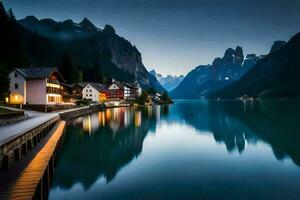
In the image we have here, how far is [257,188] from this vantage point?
850 inches

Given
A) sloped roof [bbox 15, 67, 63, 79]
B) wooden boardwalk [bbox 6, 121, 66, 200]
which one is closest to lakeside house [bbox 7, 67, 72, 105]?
sloped roof [bbox 15, 67, 63, 79]

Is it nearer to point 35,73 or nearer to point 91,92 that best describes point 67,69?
point 91,92

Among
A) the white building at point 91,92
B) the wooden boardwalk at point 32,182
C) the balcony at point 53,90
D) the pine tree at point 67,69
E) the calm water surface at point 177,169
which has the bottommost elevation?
the calm water surface at point 177,169

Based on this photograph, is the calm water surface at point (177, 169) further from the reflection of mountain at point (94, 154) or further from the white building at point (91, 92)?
the white building at point (91, 92)

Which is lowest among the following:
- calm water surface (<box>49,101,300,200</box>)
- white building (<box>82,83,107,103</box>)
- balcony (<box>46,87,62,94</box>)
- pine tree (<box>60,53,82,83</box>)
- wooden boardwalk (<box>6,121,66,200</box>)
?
calm water surface (<box>49,101,300,200</box>)

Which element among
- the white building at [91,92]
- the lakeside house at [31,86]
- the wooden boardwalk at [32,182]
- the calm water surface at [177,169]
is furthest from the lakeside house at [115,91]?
the wooden boardwalk at [32,182]

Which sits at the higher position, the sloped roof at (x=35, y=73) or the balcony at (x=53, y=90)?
the sloped roof at (x=35, y=73)

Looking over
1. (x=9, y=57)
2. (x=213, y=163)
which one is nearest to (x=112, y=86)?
(x=9, y=57)

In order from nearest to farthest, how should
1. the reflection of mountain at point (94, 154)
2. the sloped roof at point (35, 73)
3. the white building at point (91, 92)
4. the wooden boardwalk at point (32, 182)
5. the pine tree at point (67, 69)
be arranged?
the wooden boardwalk at point (32, 182) < the reflection of mountain at point (94, 154) < the sloped roof at point (35, 73) < the pine tree at point (67, 69) < the white building at point (91, 92)

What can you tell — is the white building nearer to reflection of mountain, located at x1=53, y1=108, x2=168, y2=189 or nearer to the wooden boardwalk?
reflection of mountain, located at x1=53, y1=108, x2=168, y2=189

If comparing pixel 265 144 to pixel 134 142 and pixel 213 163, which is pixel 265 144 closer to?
pixel 213 163

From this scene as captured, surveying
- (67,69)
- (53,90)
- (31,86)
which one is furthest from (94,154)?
(67,69)

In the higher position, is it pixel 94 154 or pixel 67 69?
pixel 67 69

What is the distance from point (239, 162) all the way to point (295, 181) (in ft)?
25.5
